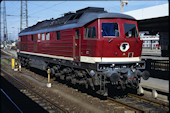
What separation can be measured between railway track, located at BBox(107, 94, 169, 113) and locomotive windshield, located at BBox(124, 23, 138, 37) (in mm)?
3224

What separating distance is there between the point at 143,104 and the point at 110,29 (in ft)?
12.7

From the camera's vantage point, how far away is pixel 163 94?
980cm

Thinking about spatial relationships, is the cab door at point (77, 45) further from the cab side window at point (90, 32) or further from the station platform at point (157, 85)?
the station platform at point (157, 85)

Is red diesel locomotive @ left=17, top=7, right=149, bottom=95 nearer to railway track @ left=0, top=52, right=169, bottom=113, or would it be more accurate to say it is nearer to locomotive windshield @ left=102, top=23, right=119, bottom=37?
locomotive windshield @ left=102, top=23, right=119, bottom=37

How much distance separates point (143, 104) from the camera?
9117 mm

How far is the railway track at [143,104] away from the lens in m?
8.27

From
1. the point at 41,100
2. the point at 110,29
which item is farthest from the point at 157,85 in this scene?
the point at 41,100

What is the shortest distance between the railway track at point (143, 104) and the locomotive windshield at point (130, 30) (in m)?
3.22

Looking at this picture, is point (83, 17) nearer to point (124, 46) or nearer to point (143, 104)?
point (124, 46)

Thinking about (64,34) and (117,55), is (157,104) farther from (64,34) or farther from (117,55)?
(64,34)

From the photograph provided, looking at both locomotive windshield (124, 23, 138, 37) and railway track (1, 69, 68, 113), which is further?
locomotive windshield (124, 23, 138, 37)

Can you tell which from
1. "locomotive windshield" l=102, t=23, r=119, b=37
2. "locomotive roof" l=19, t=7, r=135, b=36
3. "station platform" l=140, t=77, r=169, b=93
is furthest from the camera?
"station platform" l=140, t=77, r=169, b=93

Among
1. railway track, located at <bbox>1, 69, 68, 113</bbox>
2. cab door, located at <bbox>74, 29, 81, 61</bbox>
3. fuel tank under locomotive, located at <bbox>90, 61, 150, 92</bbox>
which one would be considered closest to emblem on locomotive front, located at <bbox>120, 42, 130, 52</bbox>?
fuel tank under locomotive, located at <bbox>90, 61, 150, 92</bbox>

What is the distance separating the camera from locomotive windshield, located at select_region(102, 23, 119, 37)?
31.1 ft
